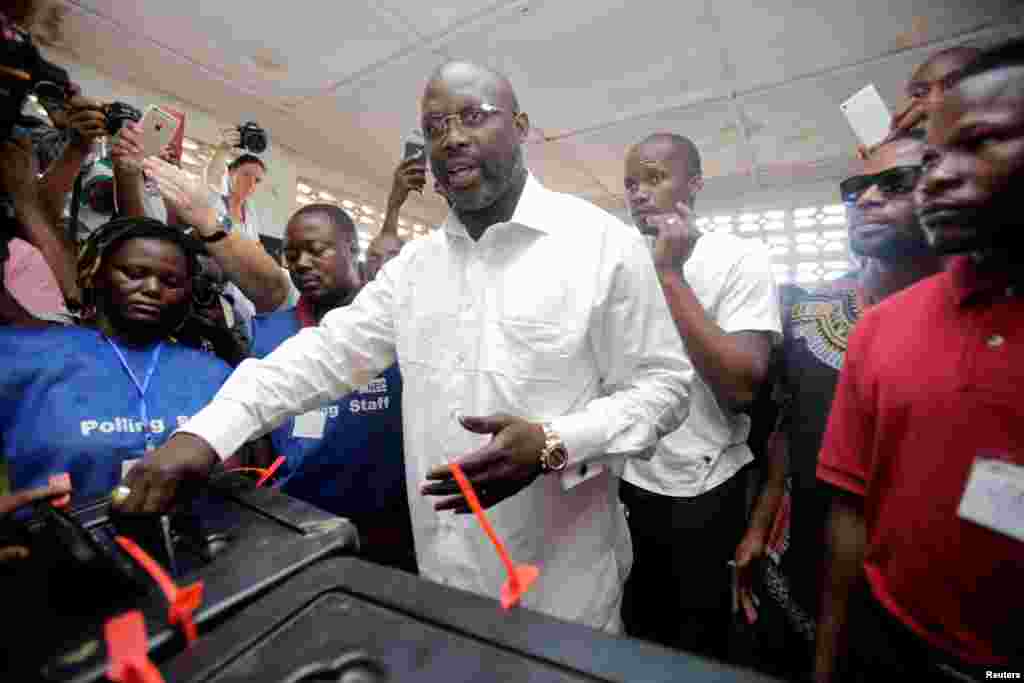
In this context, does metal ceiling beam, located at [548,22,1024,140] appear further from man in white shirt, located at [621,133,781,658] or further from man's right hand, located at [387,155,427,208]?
man in white shirt, located at [621,133,781,658]

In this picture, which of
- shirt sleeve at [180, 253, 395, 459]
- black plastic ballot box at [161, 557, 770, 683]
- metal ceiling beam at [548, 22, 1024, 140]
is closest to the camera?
black plastic ballot box at [161, 557, 770, 683]

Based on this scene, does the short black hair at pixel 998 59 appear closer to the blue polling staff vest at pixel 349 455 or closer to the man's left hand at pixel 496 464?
the man's left hand at pixel 496 464

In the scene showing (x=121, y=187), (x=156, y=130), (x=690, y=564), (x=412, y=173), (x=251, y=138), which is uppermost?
(x=251, y=138)

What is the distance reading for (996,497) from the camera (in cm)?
73

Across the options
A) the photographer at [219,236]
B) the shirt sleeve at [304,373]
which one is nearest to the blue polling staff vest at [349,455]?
the shirt sleeve at [304,373]

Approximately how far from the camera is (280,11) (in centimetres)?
247

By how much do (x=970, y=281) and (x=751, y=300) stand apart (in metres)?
0.60

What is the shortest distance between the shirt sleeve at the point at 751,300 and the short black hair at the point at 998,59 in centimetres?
65

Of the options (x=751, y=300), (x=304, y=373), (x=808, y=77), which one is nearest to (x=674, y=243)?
(x=751, y=300)

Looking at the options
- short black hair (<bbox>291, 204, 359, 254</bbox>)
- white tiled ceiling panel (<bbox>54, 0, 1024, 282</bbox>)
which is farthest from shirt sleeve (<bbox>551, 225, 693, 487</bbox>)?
white tiled ceiling panel (<bbox>54, 0, 1024, 282</bbox>)

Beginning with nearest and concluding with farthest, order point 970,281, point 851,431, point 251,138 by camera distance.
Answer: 1. point 970,281
2. point 851,431
3. point 251,138

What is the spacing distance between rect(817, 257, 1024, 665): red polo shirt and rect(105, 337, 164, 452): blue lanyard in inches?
62.7

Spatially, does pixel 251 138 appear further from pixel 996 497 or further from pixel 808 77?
pixel 808 77

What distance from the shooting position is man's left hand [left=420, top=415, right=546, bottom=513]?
2.47 ft
